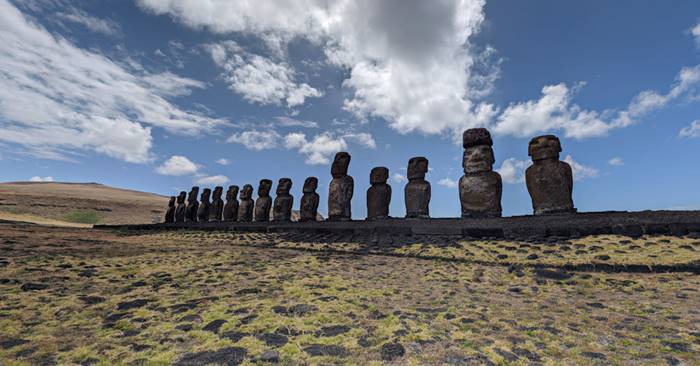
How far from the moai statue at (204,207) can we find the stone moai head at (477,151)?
47.7ft

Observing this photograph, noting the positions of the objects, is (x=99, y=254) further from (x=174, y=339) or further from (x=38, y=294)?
(x=174, y=339)

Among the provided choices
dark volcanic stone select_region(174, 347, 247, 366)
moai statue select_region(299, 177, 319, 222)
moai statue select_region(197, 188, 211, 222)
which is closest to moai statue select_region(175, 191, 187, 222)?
moai statue select_region(197, 188, 211, 222)

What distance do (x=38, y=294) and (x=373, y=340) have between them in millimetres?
3506

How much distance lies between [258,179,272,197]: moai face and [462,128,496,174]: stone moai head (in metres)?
8.84

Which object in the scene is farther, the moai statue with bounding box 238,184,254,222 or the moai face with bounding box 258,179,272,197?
the moai statue with bounding box 238,184,254,222

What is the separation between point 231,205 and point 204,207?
2.96m

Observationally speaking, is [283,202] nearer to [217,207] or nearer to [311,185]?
[311,185]

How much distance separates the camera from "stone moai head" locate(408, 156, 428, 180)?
31.8 feet

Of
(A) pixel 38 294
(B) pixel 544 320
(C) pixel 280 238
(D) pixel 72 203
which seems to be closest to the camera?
(B) pixel 544 320

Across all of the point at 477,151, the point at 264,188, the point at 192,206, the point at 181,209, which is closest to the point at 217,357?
the point at 477,151

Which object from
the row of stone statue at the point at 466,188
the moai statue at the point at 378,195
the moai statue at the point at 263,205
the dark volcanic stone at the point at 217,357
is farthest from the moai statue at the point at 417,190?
the dark volcanic stone at the point at 217,357

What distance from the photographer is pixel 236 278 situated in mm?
4391

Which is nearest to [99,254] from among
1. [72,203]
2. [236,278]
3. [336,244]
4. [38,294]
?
[38,294]

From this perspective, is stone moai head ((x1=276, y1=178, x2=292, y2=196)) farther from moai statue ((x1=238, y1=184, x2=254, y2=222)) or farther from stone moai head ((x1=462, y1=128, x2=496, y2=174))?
stone moai head ((x1=462, y1=128, x2=496, y2=174))
